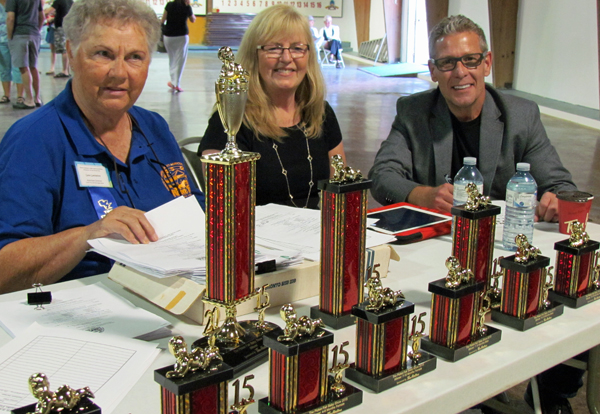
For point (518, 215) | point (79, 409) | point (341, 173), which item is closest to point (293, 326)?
point (79, 409)

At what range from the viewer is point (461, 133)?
2.61 m

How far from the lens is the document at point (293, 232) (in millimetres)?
1447

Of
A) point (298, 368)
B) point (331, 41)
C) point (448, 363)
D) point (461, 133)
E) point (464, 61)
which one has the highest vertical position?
point (331, 41)

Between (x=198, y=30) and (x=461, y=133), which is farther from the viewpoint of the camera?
(x=198, y=30)

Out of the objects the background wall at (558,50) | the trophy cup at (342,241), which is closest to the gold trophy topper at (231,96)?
the trophy cup at (342,241)

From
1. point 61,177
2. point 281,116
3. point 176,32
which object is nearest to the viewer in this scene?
point 61,177

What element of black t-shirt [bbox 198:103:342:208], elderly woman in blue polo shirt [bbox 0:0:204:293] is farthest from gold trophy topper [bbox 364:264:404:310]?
black t-shirt [bbox 198:103:342:208]

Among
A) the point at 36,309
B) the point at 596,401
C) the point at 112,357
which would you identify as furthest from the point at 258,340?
the point at 596,401

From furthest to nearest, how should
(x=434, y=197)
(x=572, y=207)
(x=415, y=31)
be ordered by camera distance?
(x=415, y=31)
(x=434, y=197)
(x=572, y=207)

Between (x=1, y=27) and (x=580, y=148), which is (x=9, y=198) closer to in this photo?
(x=580, y=148)

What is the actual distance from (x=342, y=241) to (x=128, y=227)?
509mm

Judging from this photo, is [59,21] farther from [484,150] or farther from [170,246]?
[170,246]

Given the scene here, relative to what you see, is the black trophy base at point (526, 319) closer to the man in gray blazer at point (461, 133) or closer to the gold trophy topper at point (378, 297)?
the gold trophy topper at point (378, 297)

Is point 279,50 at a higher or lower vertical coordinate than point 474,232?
higher
